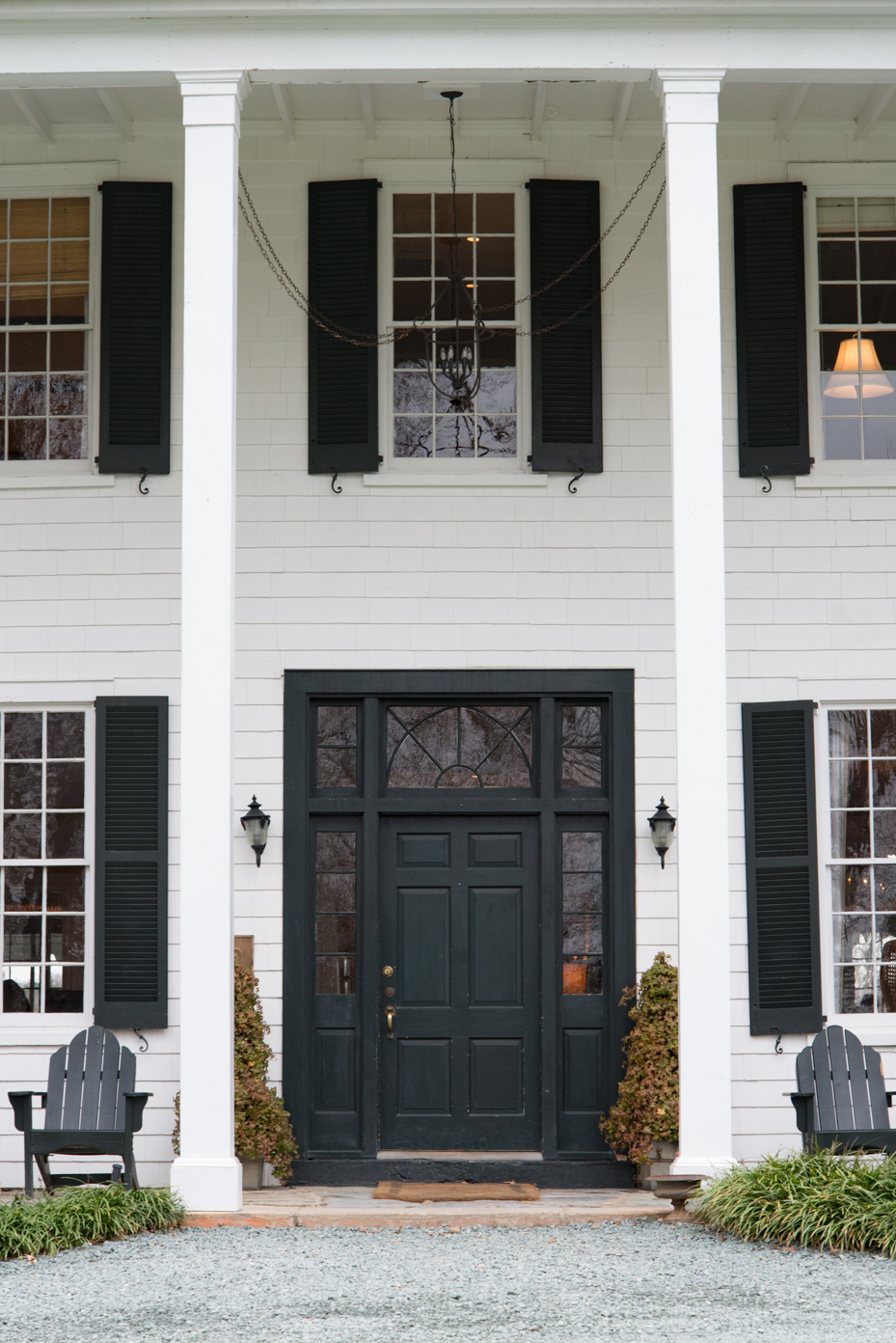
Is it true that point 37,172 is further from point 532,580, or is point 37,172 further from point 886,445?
point 886,445

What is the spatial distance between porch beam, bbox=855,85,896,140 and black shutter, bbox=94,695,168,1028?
5436 millimetres

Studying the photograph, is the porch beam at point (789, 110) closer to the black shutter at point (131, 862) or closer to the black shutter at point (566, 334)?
the black shutter at point (566, 334)

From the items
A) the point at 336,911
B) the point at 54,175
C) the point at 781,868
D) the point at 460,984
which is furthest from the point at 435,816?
the point at 54,175

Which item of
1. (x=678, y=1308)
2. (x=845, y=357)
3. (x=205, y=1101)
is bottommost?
(x=678, y=1308)

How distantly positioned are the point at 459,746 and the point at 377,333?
253 cm

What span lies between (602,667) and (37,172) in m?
4.56

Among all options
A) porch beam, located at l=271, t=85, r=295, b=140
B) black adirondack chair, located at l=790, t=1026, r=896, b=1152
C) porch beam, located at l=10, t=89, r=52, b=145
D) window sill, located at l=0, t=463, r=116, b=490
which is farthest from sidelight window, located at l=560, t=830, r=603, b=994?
porch beam, located at l=10, t=89, r=52, b=145

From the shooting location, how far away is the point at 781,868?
830 centimetres

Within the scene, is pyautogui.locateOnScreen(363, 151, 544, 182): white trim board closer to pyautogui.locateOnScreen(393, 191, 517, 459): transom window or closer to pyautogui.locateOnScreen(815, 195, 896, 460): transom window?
pyautogui.locateOnScreen(393, 191, 517, 459): transom window

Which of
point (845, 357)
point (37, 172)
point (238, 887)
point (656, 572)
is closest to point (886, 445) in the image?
point (845, 357)

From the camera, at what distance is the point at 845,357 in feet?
28.7

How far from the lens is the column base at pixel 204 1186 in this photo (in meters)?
6.43

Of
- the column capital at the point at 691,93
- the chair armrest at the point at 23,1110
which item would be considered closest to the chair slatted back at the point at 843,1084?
the chair armrest at the point at 23,1110

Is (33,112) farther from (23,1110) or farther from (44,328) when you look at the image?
(23,1110)
